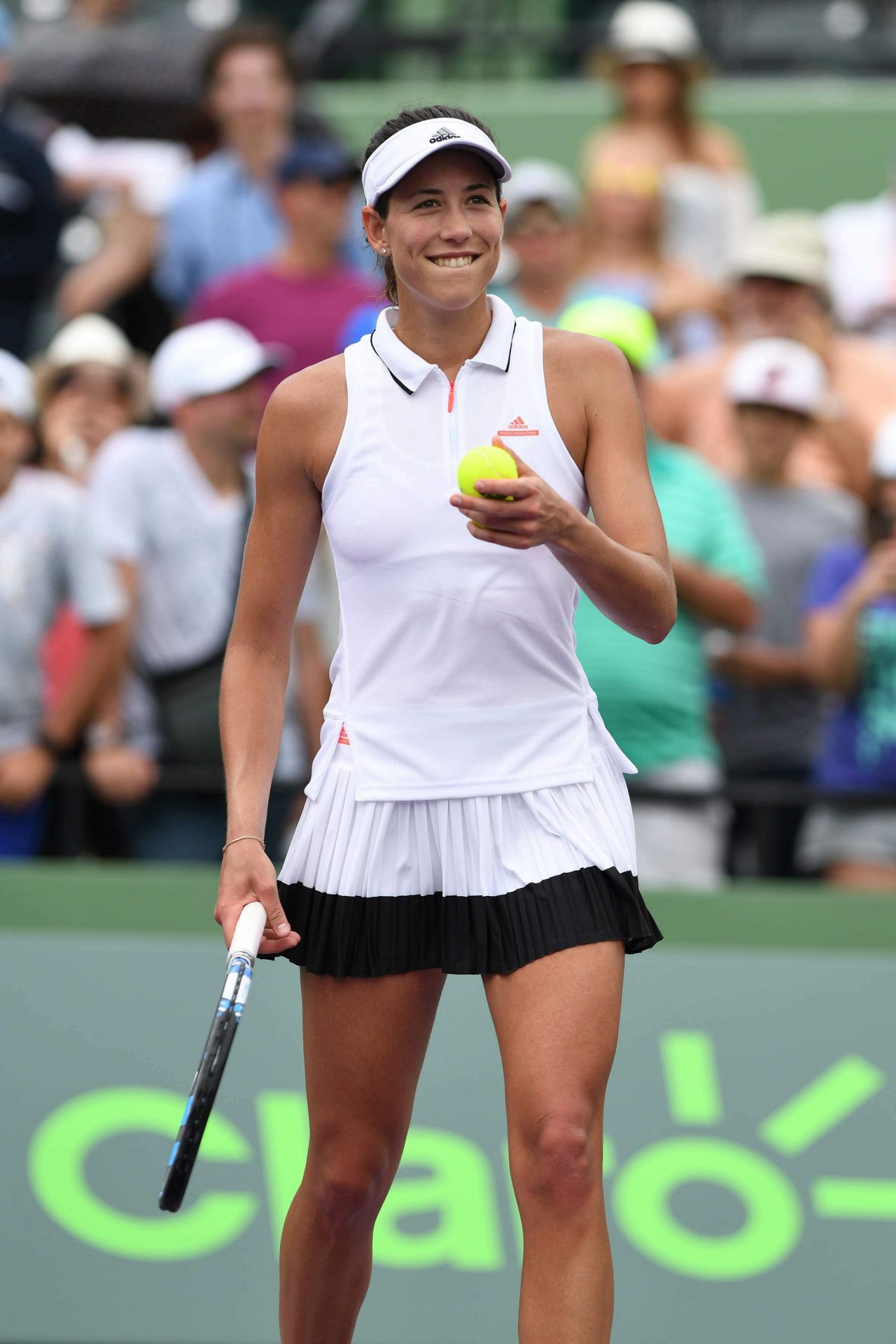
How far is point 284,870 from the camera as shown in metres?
3.36

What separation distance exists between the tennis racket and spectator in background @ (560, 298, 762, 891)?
7.26ft

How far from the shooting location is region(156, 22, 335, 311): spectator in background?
312 inches

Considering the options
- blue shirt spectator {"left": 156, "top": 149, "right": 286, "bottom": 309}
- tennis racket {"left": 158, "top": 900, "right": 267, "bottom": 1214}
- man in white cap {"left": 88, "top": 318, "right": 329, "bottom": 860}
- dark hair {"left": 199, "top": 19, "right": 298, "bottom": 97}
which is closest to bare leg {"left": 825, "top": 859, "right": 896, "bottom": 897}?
man in white cap {"left": 88, "top": 318, "right": 329, "bottom": 860}

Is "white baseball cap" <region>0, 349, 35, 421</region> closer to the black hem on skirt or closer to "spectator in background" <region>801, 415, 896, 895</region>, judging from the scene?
"spectator in background" <region>801, 415, 896, 895</region>

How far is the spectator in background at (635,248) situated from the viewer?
7.53 m

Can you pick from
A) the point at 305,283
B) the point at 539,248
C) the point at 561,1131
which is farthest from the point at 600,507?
the point at 539,248

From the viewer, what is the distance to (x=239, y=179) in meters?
7.95

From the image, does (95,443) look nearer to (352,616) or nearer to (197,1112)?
(352,616)

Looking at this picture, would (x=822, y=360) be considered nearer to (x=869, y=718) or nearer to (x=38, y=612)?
(x=869, y=718)

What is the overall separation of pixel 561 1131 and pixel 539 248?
16.1 feet

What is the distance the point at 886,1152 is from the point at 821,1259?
0.87 feet

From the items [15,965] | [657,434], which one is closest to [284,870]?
[15,965]

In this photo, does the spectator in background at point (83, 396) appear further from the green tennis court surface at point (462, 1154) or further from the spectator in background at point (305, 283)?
the green tennis court surface at point (462, 1154)

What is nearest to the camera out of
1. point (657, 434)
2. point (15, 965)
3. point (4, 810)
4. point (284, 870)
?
point (284, 870)
